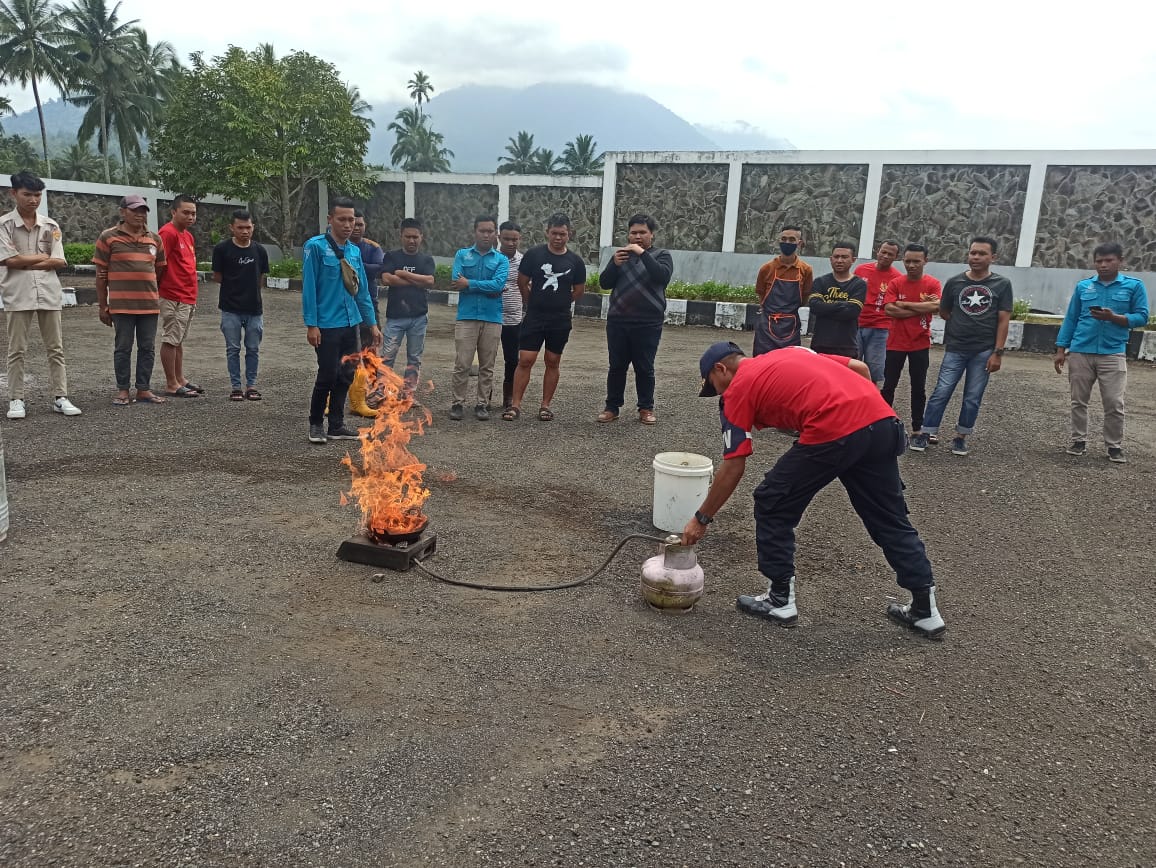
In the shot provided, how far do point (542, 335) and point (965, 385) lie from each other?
4.07 m

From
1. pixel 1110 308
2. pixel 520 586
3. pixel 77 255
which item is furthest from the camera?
pixel 77 255

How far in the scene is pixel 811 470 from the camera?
3.86 m

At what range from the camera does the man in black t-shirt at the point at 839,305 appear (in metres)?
7.43

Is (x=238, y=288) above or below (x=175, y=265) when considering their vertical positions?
below

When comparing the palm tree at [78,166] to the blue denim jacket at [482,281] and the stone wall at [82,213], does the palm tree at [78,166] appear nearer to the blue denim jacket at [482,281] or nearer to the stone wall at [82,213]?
the stone wall at [82,213]

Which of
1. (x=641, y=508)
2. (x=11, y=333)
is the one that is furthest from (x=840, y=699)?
(x=11, y=333)

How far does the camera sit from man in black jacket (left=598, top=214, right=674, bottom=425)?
25.6 feet

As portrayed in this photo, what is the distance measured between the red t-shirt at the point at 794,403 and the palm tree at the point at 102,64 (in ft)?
158

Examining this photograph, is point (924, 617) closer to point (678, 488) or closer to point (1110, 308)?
point (678, 488)

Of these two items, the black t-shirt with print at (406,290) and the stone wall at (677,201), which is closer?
the black t-shirt with print at (406,290)

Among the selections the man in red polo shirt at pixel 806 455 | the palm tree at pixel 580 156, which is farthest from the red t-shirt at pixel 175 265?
the palm tree at pixel 580 156

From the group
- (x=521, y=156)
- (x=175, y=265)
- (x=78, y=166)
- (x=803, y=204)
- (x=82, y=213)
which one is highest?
(x=521, y=156)

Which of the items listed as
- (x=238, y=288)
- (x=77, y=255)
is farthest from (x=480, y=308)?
(x=77, y=255)

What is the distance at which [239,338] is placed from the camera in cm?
847
